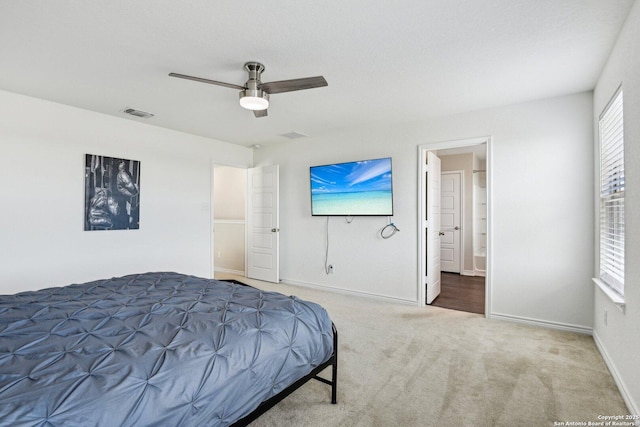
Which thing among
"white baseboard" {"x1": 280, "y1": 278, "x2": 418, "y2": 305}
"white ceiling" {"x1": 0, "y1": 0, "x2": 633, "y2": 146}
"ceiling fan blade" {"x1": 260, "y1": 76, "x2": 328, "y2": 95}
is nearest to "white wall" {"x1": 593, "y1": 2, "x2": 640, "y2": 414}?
"white ceiling" {"x1": 0, "y1": 0, "x2": 633, "y2": 146}

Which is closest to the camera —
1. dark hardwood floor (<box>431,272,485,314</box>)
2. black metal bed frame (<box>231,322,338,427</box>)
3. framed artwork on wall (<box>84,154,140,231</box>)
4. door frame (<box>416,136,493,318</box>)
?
black metal bed frame (<box>231,322,338,427</box>)

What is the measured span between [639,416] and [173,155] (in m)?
5.25

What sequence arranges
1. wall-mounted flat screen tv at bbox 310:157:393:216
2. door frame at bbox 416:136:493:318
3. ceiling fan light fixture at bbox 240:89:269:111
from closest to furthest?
1. ceiling fan light fixture at bbox 240:89:269:111
2. door frame at bbox 416:136:493:318
3. wall-mounted flat screen tv at bbox 310:157:393:216

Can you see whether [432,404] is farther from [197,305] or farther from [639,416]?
[197,305]

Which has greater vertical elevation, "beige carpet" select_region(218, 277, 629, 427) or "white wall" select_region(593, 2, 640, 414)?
"white wall" select_region(593, 2, 640, 414)

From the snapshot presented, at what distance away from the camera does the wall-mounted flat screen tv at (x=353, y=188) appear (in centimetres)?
434

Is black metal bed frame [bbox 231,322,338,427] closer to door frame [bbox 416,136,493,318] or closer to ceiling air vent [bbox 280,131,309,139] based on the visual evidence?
door frame [bbox 416,136,493,318]

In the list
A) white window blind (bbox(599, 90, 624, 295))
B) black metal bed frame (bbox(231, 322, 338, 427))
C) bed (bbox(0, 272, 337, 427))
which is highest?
white window blind (bbox(599, 90, 624, 295))

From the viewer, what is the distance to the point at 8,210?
3.21m

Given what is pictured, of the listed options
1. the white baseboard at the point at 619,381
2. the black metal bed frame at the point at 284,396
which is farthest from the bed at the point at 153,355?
the white baseboard at the point at 619,381

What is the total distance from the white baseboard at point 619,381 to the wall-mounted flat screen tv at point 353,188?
2.45m

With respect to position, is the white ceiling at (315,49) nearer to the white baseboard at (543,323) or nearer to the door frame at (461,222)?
the white baseboard at (543,323)

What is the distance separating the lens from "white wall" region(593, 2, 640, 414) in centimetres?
184

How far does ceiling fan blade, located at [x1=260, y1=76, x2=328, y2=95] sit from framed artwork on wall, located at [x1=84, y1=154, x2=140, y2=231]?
262 cm
